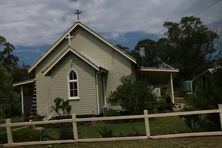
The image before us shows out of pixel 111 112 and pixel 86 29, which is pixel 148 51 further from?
pixel 111 112

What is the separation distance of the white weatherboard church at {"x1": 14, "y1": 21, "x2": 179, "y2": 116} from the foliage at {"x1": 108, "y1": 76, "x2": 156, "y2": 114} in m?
1.89

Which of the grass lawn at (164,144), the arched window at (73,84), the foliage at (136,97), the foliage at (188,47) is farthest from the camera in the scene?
the foliage at (188,47)

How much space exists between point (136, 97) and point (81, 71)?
444 cm

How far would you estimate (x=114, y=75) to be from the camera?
3188cm

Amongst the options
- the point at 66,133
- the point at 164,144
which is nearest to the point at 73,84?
the point at 66,133

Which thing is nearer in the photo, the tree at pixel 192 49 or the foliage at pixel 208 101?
the foliage at pixel 208 101

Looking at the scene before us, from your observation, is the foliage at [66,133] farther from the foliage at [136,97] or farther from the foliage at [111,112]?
the foliage at [111,112]

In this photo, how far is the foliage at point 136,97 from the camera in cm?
2762

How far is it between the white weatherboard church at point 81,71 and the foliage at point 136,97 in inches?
74.5

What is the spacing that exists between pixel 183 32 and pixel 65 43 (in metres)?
72.9

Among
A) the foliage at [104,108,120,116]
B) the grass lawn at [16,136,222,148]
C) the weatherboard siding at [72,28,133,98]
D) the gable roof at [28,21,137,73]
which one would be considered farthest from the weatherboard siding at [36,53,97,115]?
the grass lawn at [16,136,222,148]

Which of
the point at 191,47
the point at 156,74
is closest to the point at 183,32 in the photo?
the point at 191,47

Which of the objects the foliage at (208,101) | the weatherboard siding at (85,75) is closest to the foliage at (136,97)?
the weatherboard siding at (85,75)

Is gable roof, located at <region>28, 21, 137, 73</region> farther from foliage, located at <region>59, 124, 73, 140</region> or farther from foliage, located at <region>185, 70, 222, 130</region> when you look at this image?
foliage, located at <region>59, 124, 73, 140</region>
